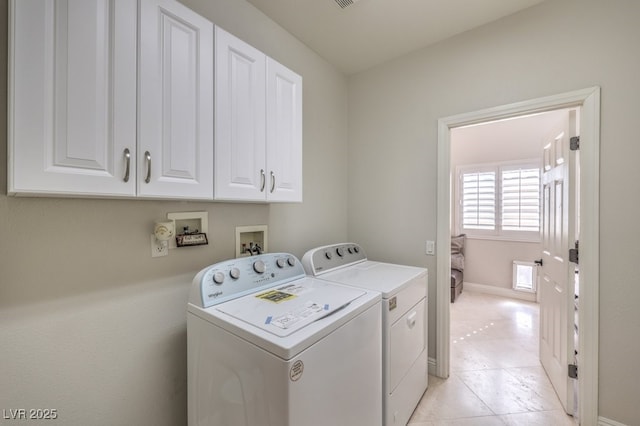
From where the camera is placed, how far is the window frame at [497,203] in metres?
3.92

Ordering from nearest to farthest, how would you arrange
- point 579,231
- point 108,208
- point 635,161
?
point 108,208 → point 635,161 → point 579,231

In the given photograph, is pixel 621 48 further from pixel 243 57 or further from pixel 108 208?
pixel 108 208

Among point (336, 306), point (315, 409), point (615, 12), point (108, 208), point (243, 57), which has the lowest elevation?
point (315, 409)

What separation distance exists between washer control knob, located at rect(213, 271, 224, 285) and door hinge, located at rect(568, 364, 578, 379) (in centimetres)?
222

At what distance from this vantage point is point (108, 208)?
1137 mm

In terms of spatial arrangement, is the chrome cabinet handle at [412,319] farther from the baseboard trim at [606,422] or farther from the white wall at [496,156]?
the white wall at [496,156]

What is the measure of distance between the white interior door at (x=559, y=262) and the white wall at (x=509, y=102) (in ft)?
0.58

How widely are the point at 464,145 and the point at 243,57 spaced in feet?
14.1

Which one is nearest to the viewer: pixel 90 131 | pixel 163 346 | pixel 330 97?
pixel 90 131

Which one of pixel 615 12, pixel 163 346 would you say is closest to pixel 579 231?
pixel 615 12

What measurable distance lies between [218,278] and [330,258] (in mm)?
878

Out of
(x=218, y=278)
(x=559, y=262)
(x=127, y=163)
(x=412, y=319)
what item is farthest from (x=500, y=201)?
(x=127, y=163)

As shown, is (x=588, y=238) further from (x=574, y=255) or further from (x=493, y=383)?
(x=493, y=383)

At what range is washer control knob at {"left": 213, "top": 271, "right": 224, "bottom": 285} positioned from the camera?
48.0 inches
